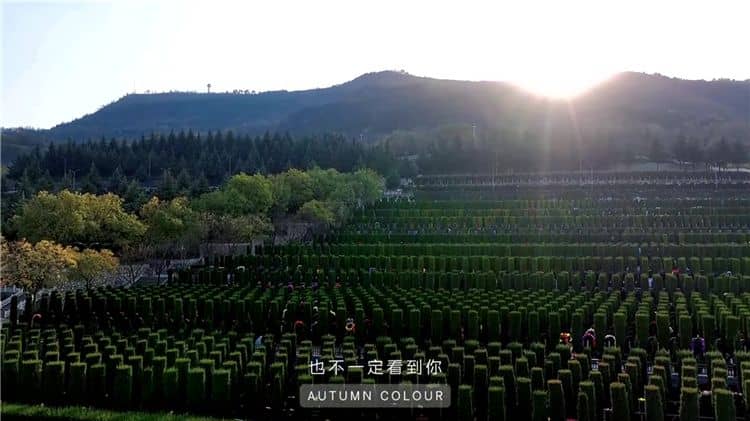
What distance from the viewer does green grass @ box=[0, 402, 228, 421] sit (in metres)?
18.6

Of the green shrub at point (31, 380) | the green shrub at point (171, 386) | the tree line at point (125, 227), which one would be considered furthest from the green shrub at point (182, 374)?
the tree line at point (125, 227)

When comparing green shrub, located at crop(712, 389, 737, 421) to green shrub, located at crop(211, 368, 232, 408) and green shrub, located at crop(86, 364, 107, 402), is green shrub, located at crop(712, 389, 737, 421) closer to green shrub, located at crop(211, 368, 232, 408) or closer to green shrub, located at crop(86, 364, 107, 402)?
green shrub, located at crop(211, 368, 232, 408)

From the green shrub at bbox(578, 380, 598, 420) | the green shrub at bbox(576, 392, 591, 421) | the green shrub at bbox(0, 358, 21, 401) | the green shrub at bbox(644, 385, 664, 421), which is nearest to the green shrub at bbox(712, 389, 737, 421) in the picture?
the green shrub at bbox(644, 385, 664, 421)

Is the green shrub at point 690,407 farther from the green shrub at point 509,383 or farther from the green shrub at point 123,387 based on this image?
the green shrub at point 123,387

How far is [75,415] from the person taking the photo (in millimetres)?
18703

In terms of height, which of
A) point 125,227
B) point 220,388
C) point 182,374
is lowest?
point 220,388

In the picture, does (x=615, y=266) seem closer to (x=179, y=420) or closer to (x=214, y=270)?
(x=214, y=270)

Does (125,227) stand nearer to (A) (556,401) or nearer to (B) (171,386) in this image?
(B) (171,386)

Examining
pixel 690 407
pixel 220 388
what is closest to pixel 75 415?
pixel 220 388

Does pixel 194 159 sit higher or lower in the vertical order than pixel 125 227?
higher

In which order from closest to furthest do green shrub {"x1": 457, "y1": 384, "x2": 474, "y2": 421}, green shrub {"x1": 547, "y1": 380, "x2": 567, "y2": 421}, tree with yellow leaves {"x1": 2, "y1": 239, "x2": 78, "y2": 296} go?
green shrub {"x1": 457, "y1": 384, "x2": 474, "y2": 421}, green shrub {"x1": 547, "y1": 380, "x2": 567, "y2": 421}, tree with yellow leaves {"x1": 2, "y1": 239, "x2": 78, "y2": 296}

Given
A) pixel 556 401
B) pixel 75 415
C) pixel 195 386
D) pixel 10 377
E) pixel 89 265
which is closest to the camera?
pixel 75 415

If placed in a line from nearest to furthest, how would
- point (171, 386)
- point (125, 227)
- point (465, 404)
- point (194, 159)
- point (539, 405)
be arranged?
point (539, 405) → point (465, 404) → point (171, 386) → point (125, 227) → point (194, 159)

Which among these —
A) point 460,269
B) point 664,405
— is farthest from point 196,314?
point 664,405
